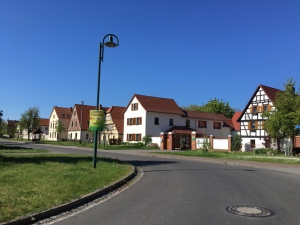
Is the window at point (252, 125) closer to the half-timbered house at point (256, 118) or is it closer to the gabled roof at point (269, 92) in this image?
the half-timbered house at point (256, 118)

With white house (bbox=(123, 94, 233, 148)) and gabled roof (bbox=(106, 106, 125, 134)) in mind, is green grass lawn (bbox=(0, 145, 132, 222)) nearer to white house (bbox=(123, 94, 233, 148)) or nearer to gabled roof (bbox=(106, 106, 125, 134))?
white house (bbox=(123, 94, 233, 148))

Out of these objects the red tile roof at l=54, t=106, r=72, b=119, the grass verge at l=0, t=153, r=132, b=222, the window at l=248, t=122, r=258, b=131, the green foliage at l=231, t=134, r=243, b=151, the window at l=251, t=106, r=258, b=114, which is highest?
the red tile roof at l=54, t=106, r=72, b=119

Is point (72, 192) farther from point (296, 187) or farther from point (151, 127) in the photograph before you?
point (151, 127)

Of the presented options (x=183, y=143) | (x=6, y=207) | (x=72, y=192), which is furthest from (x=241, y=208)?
(x=183, y=143)

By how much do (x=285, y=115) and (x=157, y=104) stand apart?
1081 inches

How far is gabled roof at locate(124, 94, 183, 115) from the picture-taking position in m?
56.5

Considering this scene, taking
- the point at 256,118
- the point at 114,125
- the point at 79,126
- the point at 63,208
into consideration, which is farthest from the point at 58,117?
the point at 63,208

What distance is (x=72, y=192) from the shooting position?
340 inches

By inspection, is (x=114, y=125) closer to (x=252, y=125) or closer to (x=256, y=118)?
(x=252, y=125)

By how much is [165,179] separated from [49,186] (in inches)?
205

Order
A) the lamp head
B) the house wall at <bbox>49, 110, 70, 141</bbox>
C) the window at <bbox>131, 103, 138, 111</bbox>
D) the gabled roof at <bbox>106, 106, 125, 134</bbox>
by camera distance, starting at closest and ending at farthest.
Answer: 1. the lamp head
2. the window at <bbox>131, 103, 138, 111</bbox>
3. the gabled roof at <bbox>106, 106, 125, 134</bbox>
4. the house wall at <bbox>49, 110, 70, 141</bbox>

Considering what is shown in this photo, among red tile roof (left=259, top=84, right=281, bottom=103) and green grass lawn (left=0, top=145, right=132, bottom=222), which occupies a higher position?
red tile roof (left=259, top=84, right=281, bottom=103)

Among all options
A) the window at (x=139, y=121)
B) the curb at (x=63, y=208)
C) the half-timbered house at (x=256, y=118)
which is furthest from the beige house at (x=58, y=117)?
the curb at (x=63, y=208)

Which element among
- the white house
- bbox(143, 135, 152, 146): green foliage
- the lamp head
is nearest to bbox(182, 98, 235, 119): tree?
the white house
